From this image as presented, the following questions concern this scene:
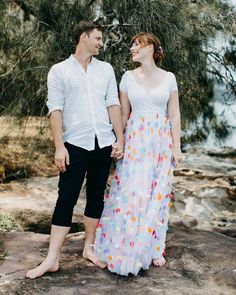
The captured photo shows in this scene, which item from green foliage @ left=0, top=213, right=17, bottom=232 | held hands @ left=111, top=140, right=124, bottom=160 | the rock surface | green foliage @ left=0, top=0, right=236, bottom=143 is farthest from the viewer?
green foliage @ left=0, top=213, right=17, bottom=232

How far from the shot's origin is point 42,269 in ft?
6.78

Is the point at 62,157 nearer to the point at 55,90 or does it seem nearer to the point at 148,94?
the point at 55,90

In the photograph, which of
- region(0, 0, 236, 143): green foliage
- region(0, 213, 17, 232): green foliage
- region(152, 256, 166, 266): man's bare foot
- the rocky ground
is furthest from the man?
region(0, 213, 17, 232): green foliage

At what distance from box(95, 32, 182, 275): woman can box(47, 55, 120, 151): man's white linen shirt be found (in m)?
0.17

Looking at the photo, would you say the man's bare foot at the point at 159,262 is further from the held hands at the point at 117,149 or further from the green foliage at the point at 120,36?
the green foliage at the point at 120,36

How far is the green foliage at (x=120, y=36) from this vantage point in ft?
9.73

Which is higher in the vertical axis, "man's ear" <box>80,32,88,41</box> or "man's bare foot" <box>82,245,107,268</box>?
"man's ear" <box>80,32,88,41</box>

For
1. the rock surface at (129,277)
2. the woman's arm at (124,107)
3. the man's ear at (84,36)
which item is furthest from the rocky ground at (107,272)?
the man's ear at (84,36)

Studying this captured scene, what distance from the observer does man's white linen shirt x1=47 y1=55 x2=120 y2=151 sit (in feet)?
6.65

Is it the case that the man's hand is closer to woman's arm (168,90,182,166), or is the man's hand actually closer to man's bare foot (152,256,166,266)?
woman's arm (168,90,182,166)

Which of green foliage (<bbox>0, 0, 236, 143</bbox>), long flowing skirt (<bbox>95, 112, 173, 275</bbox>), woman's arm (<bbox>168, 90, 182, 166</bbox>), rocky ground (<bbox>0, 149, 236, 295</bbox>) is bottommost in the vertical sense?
rocky ground (<bbox>0, 149, 236, 295</bbox>)

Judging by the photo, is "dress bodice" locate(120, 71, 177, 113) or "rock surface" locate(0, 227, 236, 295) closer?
"rock surface" locate(0, 227, 236, 295)

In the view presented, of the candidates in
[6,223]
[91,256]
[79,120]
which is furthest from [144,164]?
[6,223]

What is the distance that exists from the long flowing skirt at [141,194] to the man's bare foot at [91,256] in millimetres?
22
